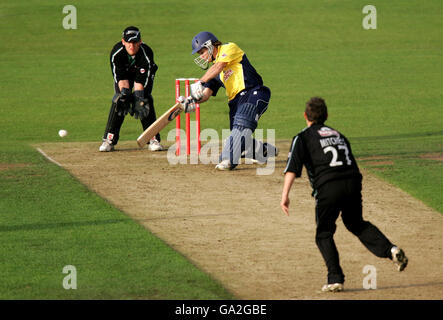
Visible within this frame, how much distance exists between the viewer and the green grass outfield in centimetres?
900

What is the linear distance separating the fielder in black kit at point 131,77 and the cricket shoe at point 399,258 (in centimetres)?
773

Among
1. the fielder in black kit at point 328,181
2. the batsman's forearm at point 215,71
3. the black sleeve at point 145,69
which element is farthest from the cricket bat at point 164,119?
the fielder in black kit at point 328,181

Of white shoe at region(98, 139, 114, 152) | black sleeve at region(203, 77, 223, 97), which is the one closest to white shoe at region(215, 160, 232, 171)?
black sleeve at region(203, 77, 223, 97)

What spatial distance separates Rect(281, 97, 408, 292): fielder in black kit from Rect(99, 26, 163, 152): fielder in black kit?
7.23 meters

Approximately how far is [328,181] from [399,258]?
39.7 inches

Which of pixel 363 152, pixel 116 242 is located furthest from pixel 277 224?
pixel 363 152

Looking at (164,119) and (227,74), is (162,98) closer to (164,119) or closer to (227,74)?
(164,119)

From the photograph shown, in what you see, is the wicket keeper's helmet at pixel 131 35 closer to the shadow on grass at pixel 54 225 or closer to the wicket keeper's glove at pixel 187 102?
the wicket keeper's glove at pixel 187 102

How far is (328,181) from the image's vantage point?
26.2ft

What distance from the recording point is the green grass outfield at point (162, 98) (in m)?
9.00

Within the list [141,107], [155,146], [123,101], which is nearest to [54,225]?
[123,101]

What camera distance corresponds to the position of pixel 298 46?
3344 cm

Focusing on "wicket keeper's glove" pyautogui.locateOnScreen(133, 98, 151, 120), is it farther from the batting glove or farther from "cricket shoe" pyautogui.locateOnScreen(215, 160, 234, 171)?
"cricket shoe" pyautogui.locateOnScreen(215, 160, 234, 171)

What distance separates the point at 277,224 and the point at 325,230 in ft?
8.72
